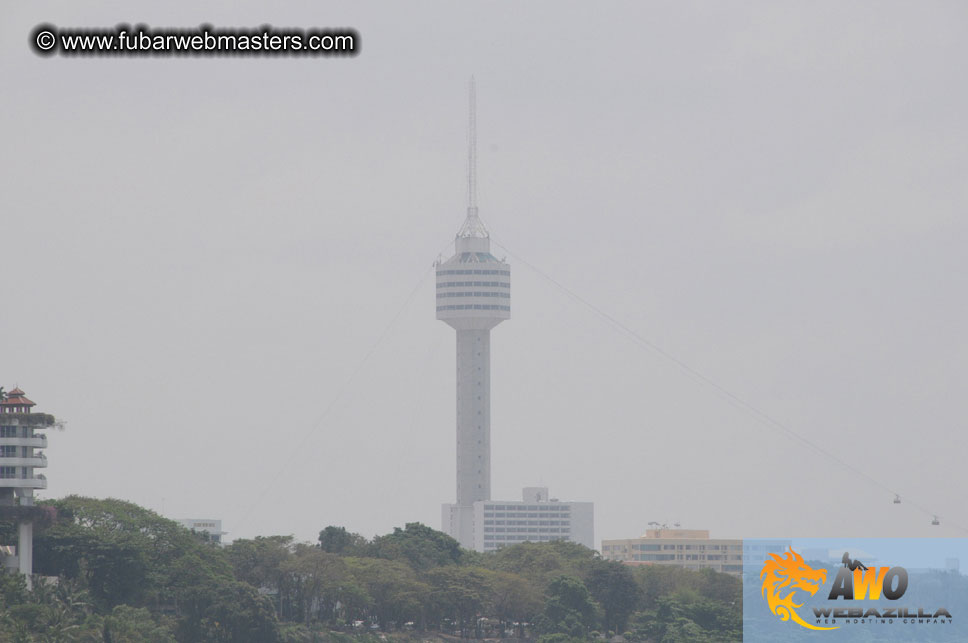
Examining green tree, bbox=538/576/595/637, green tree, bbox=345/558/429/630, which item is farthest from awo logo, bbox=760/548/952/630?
green tree, bbox=345/558/429/630

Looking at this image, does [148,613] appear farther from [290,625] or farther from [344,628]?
[344,628]

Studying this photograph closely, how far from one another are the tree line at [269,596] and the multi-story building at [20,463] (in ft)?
12.1

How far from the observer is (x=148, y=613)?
479 ft

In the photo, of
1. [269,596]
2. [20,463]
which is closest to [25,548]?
[20,463]

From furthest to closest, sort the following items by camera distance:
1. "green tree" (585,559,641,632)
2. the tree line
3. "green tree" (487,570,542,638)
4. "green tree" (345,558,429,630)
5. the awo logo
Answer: "green tree" (585,559,641,632) < "green tree" (487,570,542,638) < "green tree" (345,558,429,630) < the tree line < the awo logo

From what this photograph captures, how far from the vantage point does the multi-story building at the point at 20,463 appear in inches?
5817

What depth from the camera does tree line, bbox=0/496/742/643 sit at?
5600 inches

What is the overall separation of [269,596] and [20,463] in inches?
1228

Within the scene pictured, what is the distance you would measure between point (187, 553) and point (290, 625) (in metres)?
12.1

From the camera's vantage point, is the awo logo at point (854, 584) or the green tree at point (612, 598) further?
the green tree at point (612, 598)

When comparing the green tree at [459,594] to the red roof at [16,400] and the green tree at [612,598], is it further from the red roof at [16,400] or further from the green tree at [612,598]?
the red roof at [16,400]

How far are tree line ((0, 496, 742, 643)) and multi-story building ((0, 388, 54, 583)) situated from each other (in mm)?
3682

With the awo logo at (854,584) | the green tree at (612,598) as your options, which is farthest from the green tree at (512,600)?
the awo logo at (854,584)

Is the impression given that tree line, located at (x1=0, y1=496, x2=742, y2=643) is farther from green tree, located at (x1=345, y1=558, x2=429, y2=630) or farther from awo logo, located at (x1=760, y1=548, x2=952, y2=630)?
awo logo, located at (x1=760, y1=548, x2=952, y2=630)
